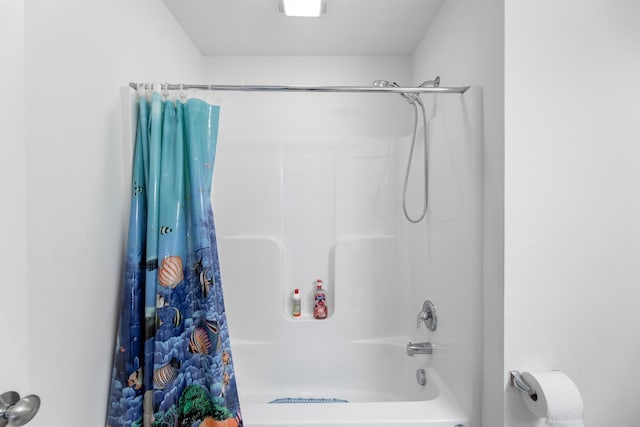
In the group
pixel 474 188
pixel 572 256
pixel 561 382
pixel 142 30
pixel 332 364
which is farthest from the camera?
pixel 332 364

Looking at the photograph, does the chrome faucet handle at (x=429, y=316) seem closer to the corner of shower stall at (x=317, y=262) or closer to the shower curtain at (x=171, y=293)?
the corner of shower stall at (x=317, y=262)

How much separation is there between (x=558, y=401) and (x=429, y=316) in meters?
0.70

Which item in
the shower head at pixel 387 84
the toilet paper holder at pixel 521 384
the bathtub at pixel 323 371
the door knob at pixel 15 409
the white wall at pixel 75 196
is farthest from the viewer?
the bathtub at pixel 323 371

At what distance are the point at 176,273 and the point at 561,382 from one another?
4.04ft

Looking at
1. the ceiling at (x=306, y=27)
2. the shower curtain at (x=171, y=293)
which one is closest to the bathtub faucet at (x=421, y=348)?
the shower curtain at (x=171, y=293)

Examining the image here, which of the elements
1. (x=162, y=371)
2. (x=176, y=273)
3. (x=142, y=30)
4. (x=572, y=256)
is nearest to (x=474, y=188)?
(x=572, y=256)

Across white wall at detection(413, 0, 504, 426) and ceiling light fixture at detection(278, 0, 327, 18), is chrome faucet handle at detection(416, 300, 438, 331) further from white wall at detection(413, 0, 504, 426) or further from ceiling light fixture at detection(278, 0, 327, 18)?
ceiling light fixture at detection(278, 0, 327, 18)

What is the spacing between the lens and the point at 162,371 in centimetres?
105

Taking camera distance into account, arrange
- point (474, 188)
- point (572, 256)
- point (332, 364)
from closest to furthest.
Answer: point (572, 256) < point (474, 188) < point (332, 364)

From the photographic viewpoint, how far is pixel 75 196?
0.94 metres

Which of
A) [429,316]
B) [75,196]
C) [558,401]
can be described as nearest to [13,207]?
[75,196]

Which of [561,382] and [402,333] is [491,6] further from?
[402,333]

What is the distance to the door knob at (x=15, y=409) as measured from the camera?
0.57 metres

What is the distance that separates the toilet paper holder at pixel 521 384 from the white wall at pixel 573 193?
0.03 m
